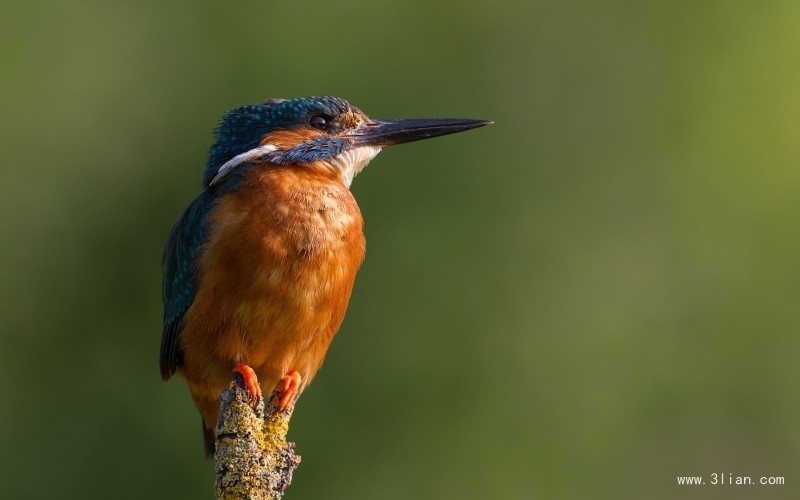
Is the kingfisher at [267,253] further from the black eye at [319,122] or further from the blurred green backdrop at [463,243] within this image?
the blurred green backdrop at [463,243]

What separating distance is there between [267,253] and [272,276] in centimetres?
9

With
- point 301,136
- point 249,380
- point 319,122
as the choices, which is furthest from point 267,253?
point 319,122

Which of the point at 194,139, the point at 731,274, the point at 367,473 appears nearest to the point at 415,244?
the point at 367,473

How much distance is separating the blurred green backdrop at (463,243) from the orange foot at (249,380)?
12.1 feet

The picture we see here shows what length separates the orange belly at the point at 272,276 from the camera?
473 cm

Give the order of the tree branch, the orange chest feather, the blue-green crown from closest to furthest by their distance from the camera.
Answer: the tree branch < the orange chest feather < the blue-green crown

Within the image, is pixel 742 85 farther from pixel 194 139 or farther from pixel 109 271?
pixel 109 271

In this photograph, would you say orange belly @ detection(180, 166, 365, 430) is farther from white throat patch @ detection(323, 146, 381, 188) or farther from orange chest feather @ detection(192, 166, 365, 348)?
white throat patch @ detection(323, 146, 381, 188)

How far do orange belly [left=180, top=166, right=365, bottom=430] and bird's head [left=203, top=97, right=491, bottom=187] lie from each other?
0.61 ft

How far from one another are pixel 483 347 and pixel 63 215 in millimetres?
3905

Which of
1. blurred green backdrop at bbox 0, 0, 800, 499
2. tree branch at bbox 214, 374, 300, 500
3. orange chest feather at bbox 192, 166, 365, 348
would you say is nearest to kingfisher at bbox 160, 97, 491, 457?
orange chest feather at bbox 192, 166, 365, 348

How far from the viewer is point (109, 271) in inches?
403

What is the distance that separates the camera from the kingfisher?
4.75 meters

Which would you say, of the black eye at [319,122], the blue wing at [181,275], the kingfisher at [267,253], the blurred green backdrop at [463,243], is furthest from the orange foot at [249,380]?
the blurred green backdrop at [463,243]
